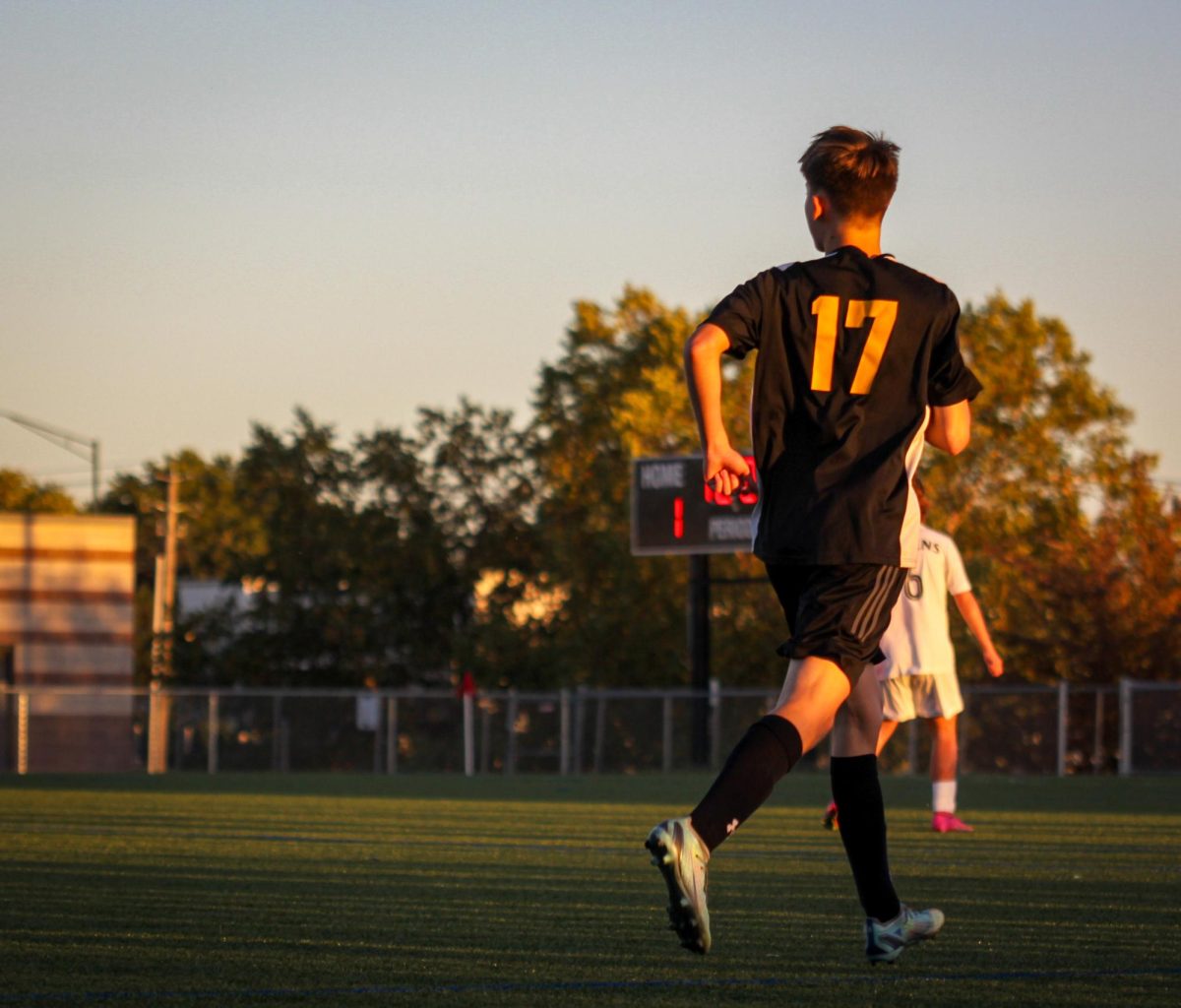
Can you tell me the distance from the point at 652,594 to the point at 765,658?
478 cm

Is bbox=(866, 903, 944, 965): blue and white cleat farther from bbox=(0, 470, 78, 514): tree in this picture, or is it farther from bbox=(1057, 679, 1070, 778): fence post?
bbox=(0, 470, 78, 514): tree

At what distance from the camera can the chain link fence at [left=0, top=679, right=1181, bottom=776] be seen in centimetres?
3170

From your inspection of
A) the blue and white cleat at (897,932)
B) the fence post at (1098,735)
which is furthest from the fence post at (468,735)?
the blue and white cleat at (897,932)

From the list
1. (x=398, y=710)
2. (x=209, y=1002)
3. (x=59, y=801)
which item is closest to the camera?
(x=209, y=1002)

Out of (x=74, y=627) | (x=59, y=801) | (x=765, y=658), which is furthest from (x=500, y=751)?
(x=59, y=801)

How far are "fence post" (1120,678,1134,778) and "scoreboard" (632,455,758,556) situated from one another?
6387 mm

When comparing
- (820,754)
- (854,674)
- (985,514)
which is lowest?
(820,754)

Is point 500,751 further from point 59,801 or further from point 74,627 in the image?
point 59,801

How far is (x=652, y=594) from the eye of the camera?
50.5 m

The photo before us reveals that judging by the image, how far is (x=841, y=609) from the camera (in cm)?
473

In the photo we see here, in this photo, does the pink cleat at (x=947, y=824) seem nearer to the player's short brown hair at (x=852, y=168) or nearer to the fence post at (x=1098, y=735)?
the player's short brown hair at (x=852, y=168)

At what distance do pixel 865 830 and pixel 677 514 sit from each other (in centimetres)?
2664

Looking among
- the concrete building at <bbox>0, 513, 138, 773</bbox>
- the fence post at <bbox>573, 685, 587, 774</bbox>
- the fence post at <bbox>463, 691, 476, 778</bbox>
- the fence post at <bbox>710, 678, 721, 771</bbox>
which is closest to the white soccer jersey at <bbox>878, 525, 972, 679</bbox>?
the fence post at <bbox>710, 678, 721, 771</bbox>

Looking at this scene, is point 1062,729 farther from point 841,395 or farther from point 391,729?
point 841,395
